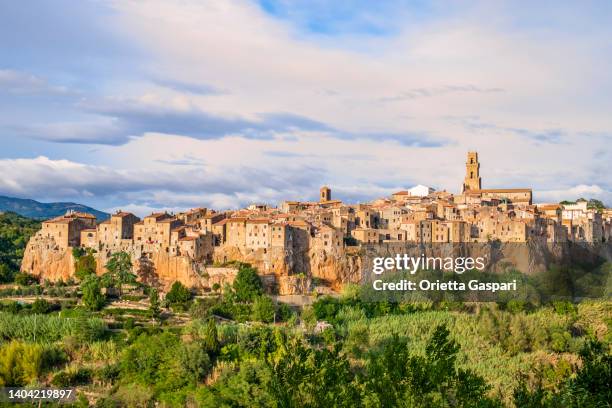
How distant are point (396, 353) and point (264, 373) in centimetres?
1731

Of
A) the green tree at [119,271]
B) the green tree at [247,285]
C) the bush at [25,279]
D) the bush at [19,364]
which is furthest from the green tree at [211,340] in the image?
the bush at [25,279]

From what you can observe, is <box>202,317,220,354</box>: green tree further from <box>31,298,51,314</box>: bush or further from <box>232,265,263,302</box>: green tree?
<box>31,298,51,314</box>: bush

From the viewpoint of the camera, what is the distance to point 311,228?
4969 cm

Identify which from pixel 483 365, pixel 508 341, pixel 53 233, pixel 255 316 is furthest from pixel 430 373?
pixel 53 233

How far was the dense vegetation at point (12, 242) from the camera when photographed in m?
48.5

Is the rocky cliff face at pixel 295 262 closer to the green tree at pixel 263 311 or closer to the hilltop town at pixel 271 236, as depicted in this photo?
the hilltop town at pixel 271 236

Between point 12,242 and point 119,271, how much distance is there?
19098 millimetres

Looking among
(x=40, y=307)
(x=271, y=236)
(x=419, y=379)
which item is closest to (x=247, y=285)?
(x=271, y=236)

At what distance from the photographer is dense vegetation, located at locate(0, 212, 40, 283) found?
4853cm

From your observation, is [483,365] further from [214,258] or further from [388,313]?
[214,258]

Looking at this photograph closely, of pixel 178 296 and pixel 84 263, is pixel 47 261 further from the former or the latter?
pixel 178 296

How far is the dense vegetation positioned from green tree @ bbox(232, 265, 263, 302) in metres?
15.9

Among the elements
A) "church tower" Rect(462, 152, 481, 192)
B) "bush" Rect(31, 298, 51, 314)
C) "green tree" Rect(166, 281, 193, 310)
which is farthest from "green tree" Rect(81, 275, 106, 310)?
"church tower" Rect(462, 152, 481, 192)

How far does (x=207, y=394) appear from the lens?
1081 inches
